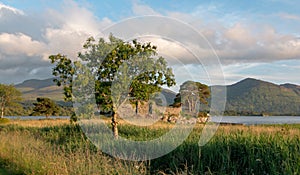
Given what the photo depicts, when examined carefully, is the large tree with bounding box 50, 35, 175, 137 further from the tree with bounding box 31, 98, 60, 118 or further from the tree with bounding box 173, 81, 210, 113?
the tree with bounding box 31, 98, 60, 118

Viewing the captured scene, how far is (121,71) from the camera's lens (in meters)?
14.3

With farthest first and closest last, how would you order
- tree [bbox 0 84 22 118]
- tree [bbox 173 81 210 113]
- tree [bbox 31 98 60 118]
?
tree [bbox 0 84 22 118] < tree [bbox 31 98 60 118] < tree [bbox 173 81 210 113]

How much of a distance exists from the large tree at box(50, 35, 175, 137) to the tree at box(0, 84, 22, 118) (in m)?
62.7

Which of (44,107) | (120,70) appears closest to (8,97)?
(44,107)

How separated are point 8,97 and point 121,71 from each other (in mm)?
65585

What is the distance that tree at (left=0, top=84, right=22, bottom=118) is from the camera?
239 ft

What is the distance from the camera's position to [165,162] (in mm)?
10969

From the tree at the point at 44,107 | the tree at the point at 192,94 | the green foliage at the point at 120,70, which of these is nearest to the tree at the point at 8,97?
the tree at the point at 44,107

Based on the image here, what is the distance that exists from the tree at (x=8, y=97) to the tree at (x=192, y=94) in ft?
215

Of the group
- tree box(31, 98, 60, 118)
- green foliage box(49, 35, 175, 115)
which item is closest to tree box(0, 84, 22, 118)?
tree box(31, 98, 60, 118)

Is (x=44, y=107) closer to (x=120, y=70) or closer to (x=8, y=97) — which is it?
(x=8, y=97)

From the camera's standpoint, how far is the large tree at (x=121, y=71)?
14.4 meters

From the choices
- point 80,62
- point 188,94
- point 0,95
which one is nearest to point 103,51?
point 80,62

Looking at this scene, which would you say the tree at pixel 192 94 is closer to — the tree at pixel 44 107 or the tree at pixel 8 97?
the tree at pixel 44 107
